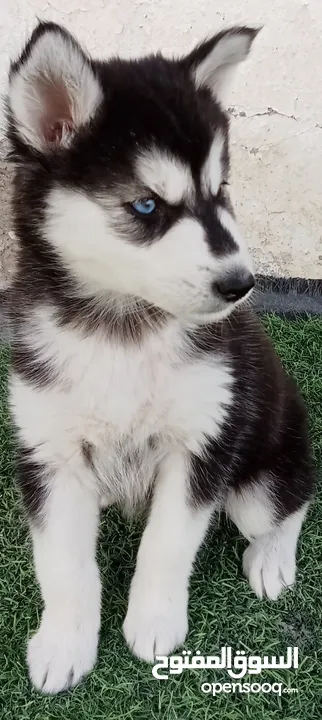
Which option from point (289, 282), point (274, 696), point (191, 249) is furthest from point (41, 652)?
point (289, 282)

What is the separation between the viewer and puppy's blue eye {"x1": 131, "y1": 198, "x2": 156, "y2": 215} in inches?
53.6

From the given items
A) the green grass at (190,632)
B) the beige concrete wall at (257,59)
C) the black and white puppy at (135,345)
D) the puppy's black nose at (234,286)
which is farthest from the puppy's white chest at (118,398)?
the beige concrete wall at (257,59)

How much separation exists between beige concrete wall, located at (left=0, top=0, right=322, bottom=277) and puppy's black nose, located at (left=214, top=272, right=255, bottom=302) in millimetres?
1759

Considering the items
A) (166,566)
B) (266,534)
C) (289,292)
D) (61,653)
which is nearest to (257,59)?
(289,292)

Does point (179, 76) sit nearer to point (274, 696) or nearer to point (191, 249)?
point (191, 249)

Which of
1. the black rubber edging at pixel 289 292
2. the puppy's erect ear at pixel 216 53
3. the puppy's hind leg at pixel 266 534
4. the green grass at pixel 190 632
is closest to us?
the puppy's erect ear at pixel 216 53

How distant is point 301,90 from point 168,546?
1.94 meters

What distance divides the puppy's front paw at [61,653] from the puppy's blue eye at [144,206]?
3.04 ft

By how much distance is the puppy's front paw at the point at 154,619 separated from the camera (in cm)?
173

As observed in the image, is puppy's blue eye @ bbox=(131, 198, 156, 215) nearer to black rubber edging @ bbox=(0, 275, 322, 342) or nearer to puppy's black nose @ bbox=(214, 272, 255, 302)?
puppy's black nose @ bbox=(214, 272, 255, 302)

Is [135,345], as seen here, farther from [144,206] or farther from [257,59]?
[257,59]

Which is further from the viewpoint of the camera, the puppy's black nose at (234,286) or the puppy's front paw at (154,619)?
the puppy's front paw at (154,619)

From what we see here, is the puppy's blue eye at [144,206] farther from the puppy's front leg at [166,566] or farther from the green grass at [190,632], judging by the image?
the green grass at [190,632]

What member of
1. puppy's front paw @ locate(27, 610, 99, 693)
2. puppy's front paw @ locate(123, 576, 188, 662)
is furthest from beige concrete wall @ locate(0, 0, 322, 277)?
puppy's front paw @ locate(27, 610, 99, 693)
